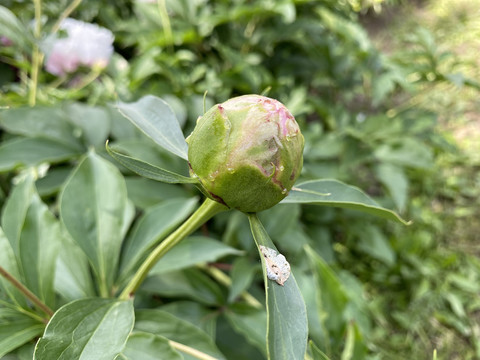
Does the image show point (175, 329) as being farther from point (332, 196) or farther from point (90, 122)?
point (90, 122)

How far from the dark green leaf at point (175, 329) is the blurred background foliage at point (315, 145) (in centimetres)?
10

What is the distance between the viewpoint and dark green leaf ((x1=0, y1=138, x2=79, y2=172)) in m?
0.68

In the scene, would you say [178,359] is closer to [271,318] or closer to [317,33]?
[271,318]

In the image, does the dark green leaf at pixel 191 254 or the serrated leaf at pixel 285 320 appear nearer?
the serrated leaf at pixel 285 320

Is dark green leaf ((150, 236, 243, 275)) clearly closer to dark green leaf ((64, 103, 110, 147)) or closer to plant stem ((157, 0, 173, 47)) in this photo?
dark green leaf ((64, 103, 110, 147))

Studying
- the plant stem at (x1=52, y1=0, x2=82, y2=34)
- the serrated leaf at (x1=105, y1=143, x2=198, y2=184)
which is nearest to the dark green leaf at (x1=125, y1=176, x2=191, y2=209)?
the plant stem at (x1=52, y1=0, x2=82, y2=34)

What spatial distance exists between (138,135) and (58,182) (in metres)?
0.19

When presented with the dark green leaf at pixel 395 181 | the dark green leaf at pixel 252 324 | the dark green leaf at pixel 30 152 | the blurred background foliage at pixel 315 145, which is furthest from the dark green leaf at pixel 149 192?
the dark green leaf at pixel 395 181

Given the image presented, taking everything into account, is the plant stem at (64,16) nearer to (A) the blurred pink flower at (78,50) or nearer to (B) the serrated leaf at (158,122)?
(A) the blurred pink flower at (78,50)

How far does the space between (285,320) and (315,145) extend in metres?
0.72

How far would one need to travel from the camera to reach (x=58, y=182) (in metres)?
0.75

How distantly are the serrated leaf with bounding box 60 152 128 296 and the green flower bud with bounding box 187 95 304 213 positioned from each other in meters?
0.27

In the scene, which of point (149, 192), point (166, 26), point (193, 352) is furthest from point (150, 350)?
point (166, 26)

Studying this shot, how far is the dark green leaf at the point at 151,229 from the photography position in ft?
1.79
